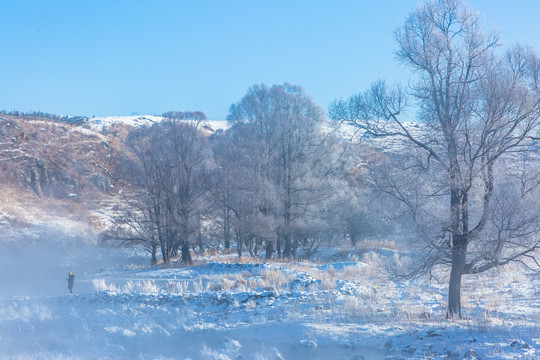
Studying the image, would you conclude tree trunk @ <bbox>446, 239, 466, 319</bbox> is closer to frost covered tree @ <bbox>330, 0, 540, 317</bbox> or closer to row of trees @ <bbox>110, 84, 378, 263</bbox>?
frost covered tree @ <bbox>330, 0, 540, 317</bbox>

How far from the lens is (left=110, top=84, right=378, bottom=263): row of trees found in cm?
2794

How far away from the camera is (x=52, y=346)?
914 cm

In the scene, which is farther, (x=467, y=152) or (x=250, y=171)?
(x=250, y=171)

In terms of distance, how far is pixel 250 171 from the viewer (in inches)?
1116

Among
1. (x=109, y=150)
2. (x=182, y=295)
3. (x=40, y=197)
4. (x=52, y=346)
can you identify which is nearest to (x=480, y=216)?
(x=182, y=295)

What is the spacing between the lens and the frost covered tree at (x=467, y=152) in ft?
31.3

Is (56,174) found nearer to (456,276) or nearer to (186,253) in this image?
(186,253)

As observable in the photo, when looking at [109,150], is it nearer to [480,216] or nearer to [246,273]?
[246,273]

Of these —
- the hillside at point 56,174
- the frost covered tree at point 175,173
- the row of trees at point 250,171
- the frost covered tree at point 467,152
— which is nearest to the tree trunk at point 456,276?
the frost covered tree at point 467,152

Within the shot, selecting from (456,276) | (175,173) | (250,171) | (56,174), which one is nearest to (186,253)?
(175,173)

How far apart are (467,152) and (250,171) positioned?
1936 centimetres

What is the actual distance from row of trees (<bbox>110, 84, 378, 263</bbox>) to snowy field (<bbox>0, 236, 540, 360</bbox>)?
1243 cm

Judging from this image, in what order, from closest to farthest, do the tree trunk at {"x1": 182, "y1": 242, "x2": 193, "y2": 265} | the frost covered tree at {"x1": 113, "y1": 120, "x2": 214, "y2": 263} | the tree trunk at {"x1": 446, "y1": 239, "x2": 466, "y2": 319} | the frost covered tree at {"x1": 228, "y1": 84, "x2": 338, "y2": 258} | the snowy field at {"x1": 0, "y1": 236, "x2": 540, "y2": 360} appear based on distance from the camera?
the snowy field at {"x1": 0, "y1": 236, "x2": 540, "y2": 360} → the tree trunk at {"x1": 446, "y1": 239, "x2": 466, "y2": 319} → the frost covered tree at {"x1": 113, "y1": 120, "x2": 214, "y2": 263} → the frost covered tree at {"x1": 228, "y1": 84, "x2": 338, "y2": 258} → the tree trunk at {"x1": 182, "y1": 242, "x2": 193, "y2": 265}

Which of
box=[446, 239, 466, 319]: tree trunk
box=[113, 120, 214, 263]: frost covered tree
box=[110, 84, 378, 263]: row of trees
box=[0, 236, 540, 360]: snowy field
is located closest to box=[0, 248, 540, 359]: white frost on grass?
box=[0, 236, 540, 360]: snowy field
